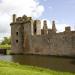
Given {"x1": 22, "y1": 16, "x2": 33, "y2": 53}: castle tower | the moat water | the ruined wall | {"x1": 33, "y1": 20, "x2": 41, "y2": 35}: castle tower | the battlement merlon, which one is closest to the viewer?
the moat water

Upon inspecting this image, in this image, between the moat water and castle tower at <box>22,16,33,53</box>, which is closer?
the moat water

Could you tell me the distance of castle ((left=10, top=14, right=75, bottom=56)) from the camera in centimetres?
3853

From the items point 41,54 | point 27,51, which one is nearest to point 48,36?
point 41,54

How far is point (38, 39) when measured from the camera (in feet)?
146

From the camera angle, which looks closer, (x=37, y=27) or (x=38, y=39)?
(x=38, y=39)

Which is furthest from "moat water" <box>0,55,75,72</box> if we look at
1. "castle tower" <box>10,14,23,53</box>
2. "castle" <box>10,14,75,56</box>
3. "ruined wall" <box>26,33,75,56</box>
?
"castle tower" <box>10,14,23,53</box>

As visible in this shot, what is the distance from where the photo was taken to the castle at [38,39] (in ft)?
126

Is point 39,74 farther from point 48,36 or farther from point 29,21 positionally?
point 29,21

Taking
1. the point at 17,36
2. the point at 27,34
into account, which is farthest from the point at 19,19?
the point at 27,34

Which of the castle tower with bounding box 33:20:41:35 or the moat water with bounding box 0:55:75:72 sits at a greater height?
the castle tower with bounding box 33:20:41:35

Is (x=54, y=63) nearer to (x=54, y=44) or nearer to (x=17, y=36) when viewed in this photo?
(x=54, y=44)

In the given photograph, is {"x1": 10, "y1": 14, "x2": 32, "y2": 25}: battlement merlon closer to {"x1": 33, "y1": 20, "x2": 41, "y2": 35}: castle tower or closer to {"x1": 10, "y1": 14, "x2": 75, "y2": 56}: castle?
{"x1": 10, "y1": 14, "x2": 75, "y2": 56}: castle

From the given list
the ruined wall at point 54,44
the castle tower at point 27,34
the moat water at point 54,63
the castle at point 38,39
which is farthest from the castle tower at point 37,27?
the moat water at point 54,63

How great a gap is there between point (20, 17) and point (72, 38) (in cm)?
1613
